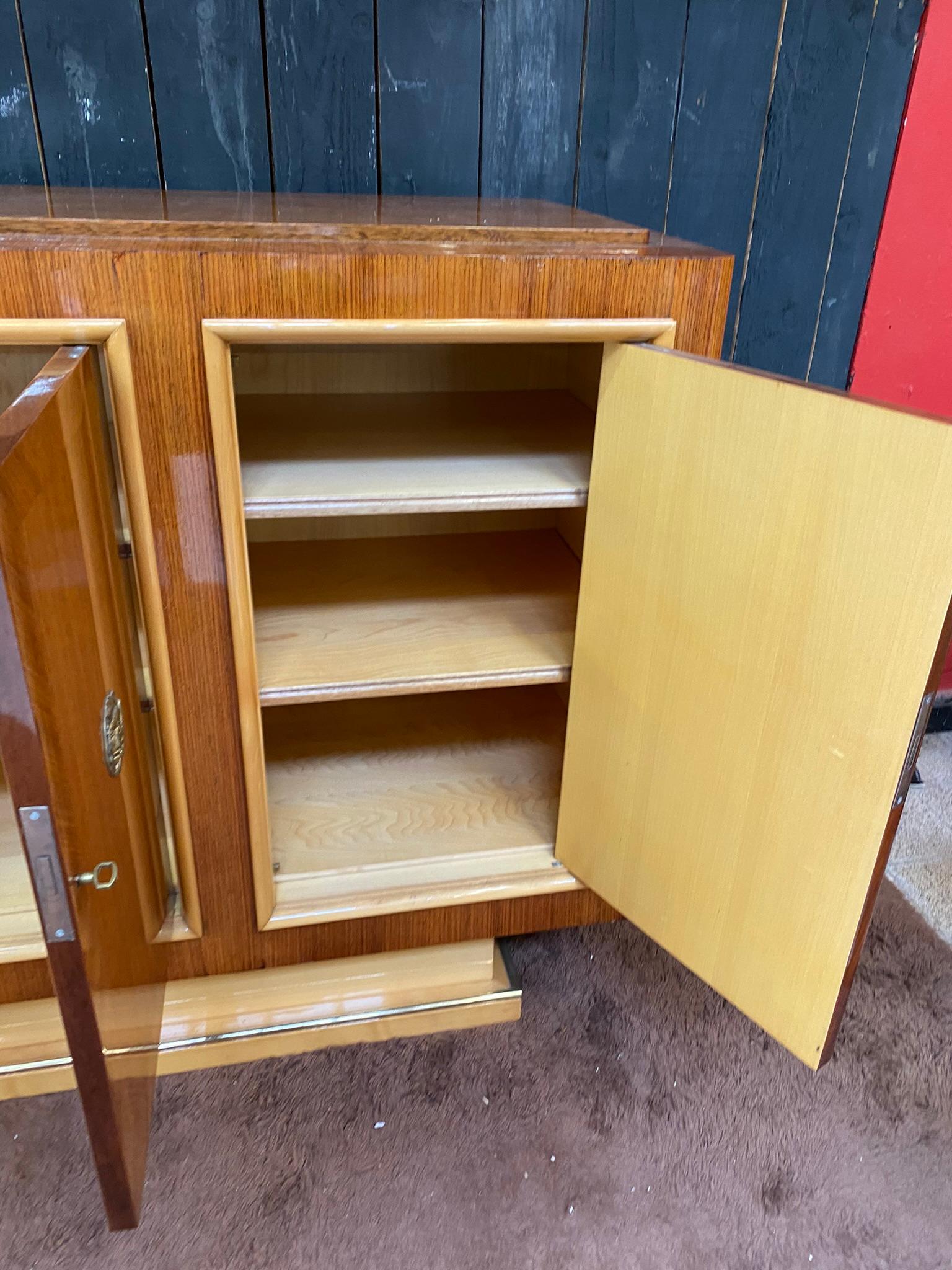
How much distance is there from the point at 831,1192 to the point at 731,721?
2.03 feet

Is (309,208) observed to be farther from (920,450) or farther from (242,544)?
(920,450)

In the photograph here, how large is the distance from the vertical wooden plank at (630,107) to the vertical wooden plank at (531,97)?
0.02 m

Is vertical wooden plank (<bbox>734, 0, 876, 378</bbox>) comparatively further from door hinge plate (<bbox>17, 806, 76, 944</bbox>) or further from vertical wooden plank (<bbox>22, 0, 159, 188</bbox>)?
door hinge plate (<bbox>17, 806, 76, 944</bbox>)

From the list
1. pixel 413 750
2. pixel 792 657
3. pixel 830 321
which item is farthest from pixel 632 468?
→ pixel 830 321

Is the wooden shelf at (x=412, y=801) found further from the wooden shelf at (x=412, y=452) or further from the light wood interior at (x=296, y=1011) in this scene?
the wooden shelf at (x=412, y=452)

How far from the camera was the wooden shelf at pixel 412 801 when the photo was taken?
3.72ft

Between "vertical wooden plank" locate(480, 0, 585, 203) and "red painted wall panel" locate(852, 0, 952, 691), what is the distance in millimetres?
497

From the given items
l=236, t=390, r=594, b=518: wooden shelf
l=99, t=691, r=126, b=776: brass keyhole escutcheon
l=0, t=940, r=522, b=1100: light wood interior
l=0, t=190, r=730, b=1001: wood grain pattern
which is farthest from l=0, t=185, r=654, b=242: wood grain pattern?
l=0, t=940, r=522, b=1100: light wood interior

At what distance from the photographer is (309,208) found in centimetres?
100

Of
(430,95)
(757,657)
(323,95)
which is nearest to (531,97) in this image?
(430,95)

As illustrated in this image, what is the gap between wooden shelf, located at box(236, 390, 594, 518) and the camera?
95 centimetres

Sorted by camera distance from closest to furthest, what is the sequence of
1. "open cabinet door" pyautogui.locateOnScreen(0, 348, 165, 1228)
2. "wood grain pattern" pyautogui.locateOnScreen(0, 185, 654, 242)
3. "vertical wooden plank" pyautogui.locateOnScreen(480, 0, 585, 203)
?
"open cabinet door" pyautogui.locateOnScreen(0, 348, 165, 1228), "wood grain pattern" pyautogui.locateOnScreen(0, 185, 654, 242), "vertical wooden plank" pyautogui.locateOnScreen(480, 0, 585, 203)

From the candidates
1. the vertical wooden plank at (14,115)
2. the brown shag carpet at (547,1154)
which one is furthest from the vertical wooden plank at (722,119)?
the brown shag carpet at (547,1154)

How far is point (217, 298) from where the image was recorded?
2.56ft
